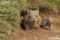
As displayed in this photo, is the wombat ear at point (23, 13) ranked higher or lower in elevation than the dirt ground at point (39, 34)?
higher

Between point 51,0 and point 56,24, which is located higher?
point 51,0

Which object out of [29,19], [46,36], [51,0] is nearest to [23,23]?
[29,19]

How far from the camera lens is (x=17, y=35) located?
768 centimetres

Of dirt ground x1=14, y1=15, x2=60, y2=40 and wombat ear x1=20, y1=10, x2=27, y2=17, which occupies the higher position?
wombat ear x1=20, y1=10, x2=27, y2=17

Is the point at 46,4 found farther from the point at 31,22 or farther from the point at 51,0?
the point at 31,22

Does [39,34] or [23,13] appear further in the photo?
[23,13]

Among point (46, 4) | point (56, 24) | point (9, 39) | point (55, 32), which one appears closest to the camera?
point (9, 39)

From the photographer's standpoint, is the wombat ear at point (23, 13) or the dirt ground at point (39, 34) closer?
the dirt ground at point (39, 34)

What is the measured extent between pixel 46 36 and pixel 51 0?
120 inches

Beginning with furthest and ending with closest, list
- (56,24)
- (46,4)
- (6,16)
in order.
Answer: (46,4) → (56,24) → (6,16)

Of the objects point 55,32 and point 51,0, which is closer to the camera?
point 55,32

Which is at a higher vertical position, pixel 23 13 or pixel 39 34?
pixel 23 13

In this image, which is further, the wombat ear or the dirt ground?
the wombat ear

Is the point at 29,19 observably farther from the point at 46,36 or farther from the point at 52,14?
the point at 52,14
